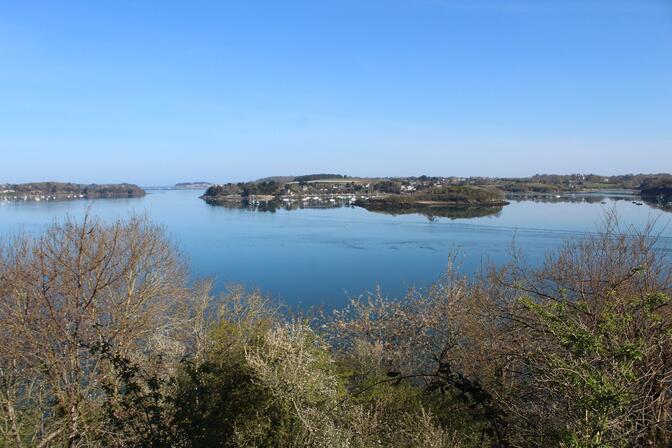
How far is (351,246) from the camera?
1351 inches

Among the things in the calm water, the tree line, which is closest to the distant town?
the calm water

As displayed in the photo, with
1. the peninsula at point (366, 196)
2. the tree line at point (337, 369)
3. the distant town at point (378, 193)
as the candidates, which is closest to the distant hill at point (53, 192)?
the distant town at point (378, 193)

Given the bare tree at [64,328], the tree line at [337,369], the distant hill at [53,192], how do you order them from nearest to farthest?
the tree line at [337,369]
the bare tree at [64,328]
the distant hill at [53,192]

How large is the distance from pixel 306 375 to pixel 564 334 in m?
4.05

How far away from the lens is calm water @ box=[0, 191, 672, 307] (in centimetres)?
2356

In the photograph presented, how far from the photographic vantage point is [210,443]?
3.85 metres

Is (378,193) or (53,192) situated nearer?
(53,192)

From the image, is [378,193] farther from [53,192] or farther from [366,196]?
[53,192]

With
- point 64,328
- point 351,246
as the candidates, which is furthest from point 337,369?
point 351,246

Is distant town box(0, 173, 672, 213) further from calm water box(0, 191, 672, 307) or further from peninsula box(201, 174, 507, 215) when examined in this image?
calm water box(0, 191, 672, 307)

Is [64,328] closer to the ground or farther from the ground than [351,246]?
farther from the ground

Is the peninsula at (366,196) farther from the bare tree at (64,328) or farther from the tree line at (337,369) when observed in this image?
the bare tree at (64,328)

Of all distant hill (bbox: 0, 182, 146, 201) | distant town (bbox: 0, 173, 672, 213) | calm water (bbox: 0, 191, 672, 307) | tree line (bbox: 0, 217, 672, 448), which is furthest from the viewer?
distant hill (bbox: 0, 182, 146, 201)

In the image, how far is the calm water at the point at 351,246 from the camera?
23.6 meters
